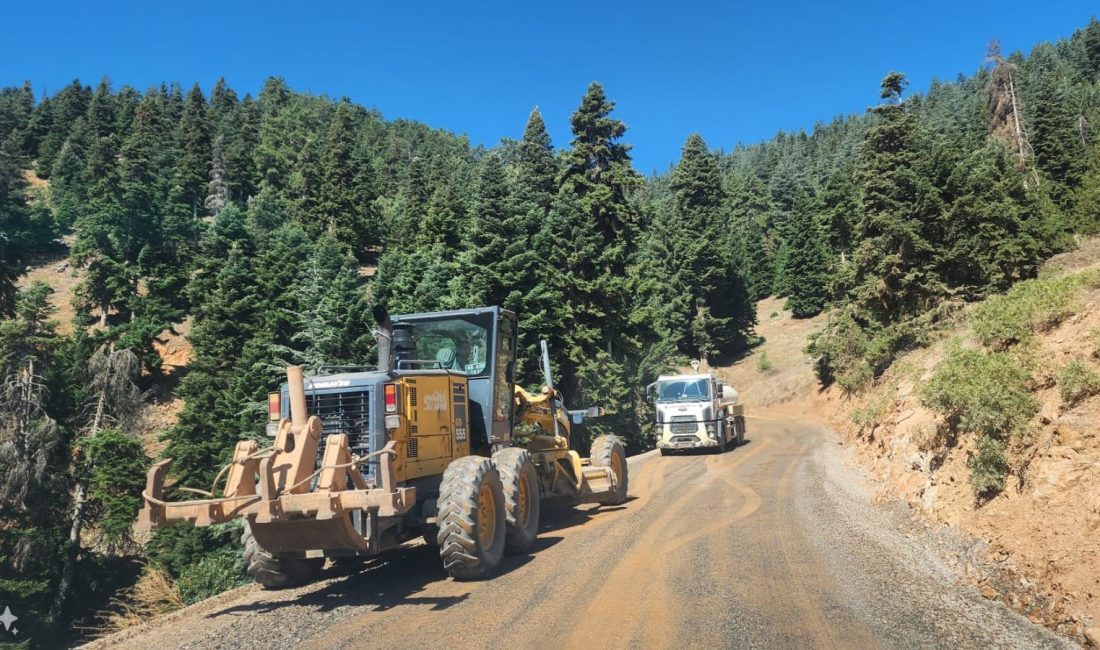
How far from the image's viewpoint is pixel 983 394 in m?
8.82

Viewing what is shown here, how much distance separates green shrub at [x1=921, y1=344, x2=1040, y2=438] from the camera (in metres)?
8.38

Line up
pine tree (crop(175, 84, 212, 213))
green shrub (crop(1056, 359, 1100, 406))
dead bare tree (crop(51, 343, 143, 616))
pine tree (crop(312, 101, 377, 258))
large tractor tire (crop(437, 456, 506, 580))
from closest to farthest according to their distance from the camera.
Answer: large tractor tire (crop(437, 456, 506, 580)) < green shrub (crop(1056, 359, 1100, 406)) < dead bare tree (crop(51, 343, 143, 616)) < pine tree (crop(312, 101, 377, 258)) < pine tree (crop(175, 84, 212, 213))

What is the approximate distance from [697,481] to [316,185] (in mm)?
69638

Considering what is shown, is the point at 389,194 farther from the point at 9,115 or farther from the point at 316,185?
the point at 9,115

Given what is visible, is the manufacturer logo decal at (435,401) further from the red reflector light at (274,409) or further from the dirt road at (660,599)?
the dirt road at (660,599)

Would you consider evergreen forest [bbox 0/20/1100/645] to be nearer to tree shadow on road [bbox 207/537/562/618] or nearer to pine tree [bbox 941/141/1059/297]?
pine tree [bbox 941/141/1059/297]

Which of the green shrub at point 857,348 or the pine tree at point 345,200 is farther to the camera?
the pine tree at point 345,200

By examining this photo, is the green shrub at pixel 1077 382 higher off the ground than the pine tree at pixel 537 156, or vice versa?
the pine tree at pixel 537 156

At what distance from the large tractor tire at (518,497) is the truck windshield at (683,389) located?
15.2 m

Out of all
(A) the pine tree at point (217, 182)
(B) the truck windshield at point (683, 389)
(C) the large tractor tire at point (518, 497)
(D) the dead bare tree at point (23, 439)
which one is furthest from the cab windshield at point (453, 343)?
(A) the pine tree at point (217, 182)

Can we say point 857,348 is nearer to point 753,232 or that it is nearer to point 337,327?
point 337,327

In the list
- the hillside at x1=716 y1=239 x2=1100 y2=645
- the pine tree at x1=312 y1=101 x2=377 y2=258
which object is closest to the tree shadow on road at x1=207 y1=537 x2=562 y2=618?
the hillside at x1=716 y1=239 x2=1100 y2=645

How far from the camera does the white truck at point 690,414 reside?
76.2 feet

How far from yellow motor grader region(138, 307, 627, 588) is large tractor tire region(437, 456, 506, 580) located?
0.05 feet
